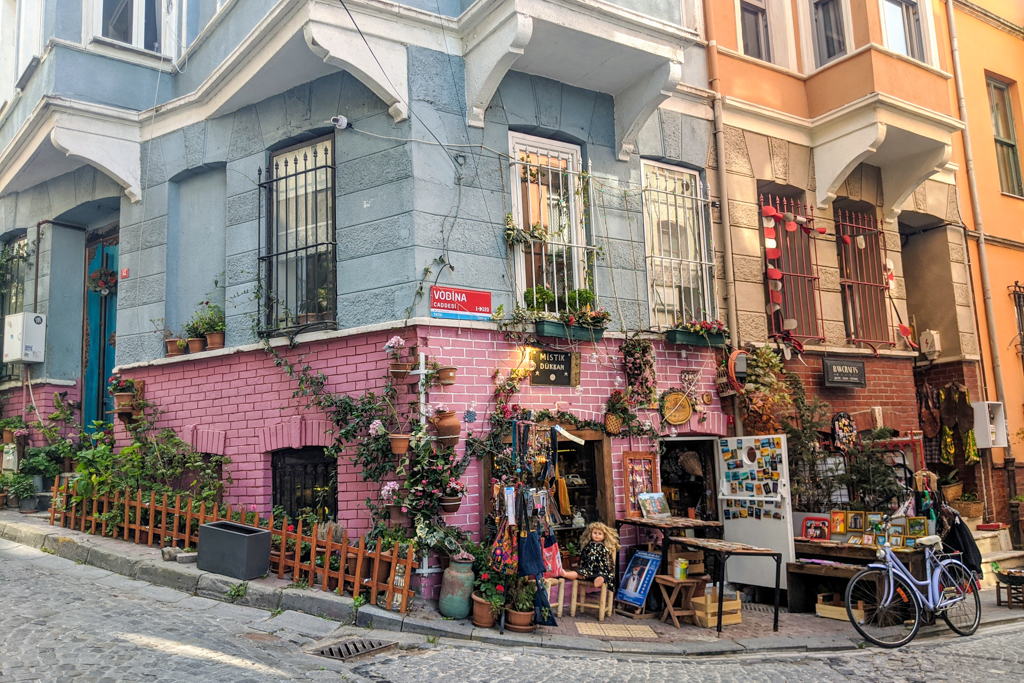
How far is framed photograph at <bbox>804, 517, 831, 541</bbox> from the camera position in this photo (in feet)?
31.1

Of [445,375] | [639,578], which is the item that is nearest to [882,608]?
[639,578]

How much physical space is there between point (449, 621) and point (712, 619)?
2.78 m

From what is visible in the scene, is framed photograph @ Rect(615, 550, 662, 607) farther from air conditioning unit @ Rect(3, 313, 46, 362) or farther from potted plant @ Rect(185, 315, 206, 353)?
air conditioning unit @ Rect(3, 313, 46, 362)

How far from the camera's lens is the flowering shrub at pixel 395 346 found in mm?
8039

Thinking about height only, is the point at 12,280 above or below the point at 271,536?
above

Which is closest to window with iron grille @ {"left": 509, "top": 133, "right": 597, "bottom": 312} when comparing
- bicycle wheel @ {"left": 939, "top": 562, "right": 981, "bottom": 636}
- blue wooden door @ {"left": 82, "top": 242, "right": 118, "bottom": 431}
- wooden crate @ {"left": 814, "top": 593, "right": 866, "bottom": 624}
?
wooden crate @ {"left": 814, "top": 593, "right": 866, "bottom": 624}

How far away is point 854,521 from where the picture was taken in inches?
367

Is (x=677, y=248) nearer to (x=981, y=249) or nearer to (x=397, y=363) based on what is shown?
(x=397, y=363)

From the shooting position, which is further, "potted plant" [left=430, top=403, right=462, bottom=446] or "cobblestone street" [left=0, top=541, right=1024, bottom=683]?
"potted plant" [left=430, top=403, right=462, bottom=446]

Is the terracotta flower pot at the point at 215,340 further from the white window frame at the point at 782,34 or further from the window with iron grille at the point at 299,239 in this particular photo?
the white window frame at the point at 782,34

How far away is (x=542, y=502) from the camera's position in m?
8.08

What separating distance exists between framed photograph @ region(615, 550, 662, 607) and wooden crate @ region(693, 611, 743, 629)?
1.85 ft

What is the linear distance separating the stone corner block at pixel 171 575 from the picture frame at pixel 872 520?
738 cm

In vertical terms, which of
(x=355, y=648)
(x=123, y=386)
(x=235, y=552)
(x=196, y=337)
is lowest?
(x=355, y=648)
